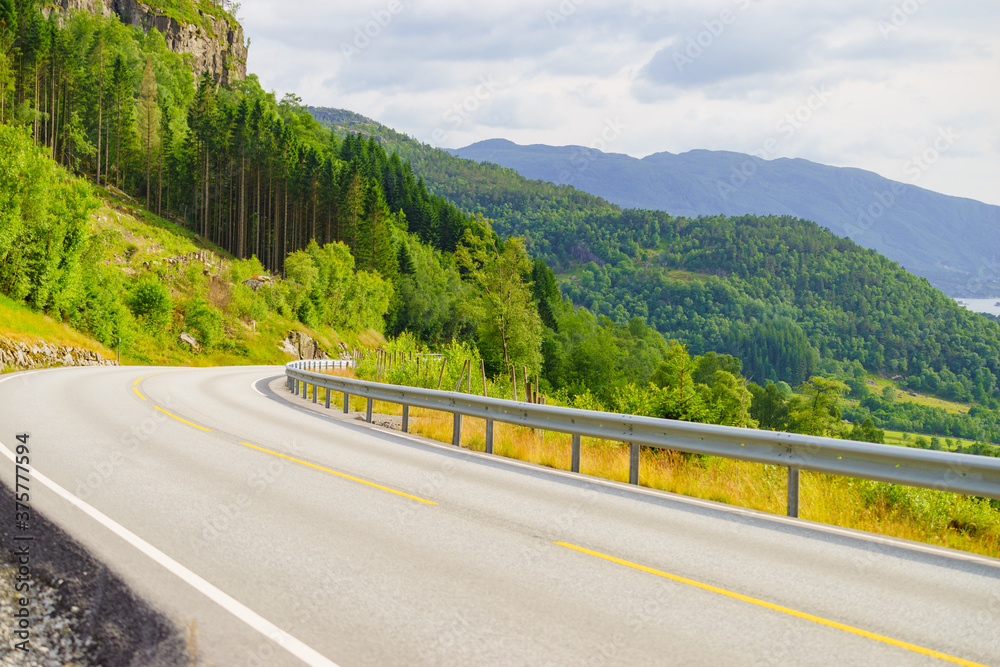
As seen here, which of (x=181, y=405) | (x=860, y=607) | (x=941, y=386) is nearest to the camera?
(x=860, y=607)

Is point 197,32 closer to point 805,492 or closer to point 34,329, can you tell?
point 34,329

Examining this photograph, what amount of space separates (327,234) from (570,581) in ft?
277

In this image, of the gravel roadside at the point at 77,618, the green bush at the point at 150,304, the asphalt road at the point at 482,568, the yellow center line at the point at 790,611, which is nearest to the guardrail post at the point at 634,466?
the asphalt road at the point at 482,568

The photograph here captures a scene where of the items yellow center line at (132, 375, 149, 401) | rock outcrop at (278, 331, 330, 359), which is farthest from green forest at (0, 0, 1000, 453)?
yellow center line at (132, 375, 149, 401)

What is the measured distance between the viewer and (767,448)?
7.99m

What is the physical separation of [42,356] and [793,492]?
31688 mm

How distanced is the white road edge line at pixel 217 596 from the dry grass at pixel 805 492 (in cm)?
590

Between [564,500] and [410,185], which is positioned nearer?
[564,500]

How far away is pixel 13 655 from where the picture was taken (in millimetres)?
3701

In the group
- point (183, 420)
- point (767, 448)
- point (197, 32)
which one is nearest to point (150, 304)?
point (183, 420)

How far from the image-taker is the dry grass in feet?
23.6

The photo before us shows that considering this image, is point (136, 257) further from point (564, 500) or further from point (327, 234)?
point (564, 500)

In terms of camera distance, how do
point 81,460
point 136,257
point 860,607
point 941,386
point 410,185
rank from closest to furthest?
point 860,607, point 81,460, point 136,257, point 410,185, point 941,386

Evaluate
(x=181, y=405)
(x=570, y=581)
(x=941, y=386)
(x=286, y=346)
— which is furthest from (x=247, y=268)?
(x=941, y=386)
